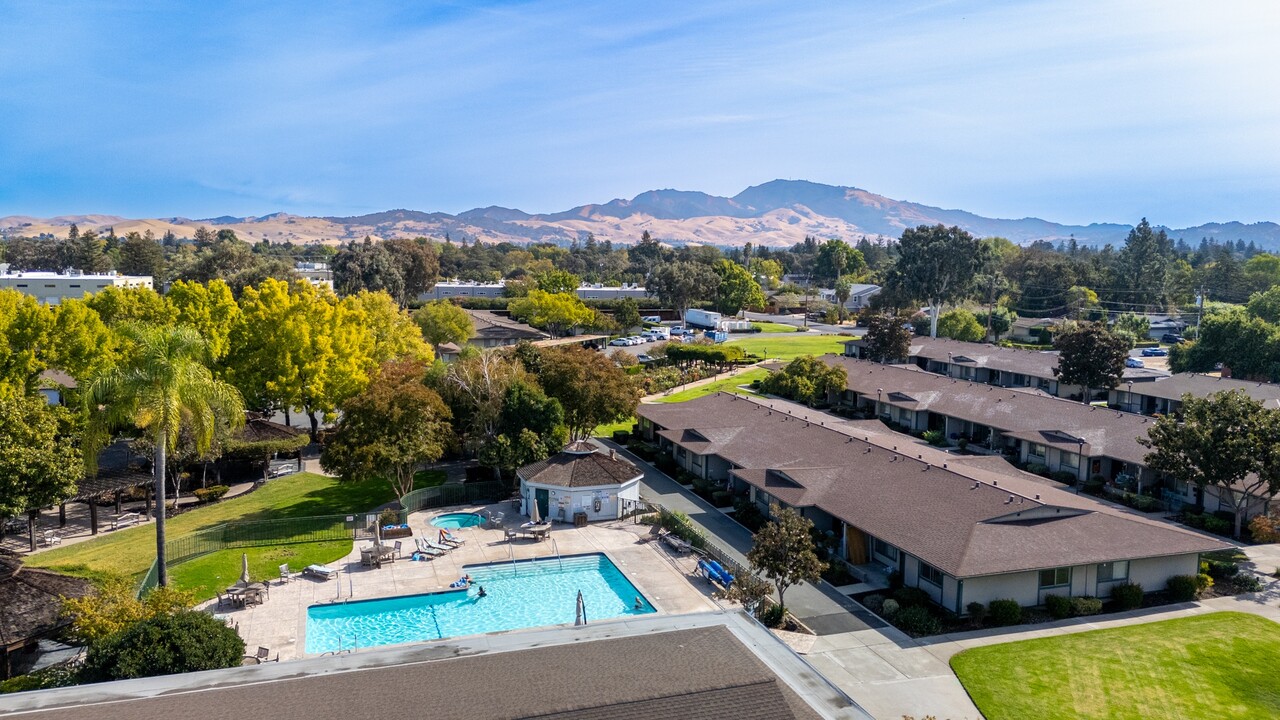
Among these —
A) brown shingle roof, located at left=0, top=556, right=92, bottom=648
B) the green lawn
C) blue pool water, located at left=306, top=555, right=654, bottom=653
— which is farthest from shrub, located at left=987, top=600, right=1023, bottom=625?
brown shingle roof, located at left=0, top=556, right=92, bottom=648

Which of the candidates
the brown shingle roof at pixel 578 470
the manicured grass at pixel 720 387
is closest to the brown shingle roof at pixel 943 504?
the brown shingle roof at pixel 578 470

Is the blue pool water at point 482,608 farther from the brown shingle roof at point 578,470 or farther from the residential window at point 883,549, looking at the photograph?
the residential window at point 883,549

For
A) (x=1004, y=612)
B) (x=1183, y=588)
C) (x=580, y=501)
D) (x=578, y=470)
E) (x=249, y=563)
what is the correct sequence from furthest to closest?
(x=578, y=470), (x=580, y=501), (x=249, y=563), (x=1183, y=588), (x=1004, y=612)

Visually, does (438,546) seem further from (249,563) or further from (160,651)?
(160,651)

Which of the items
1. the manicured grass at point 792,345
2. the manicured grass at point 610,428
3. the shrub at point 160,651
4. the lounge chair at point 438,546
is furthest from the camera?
the manicured grass at point 792,345

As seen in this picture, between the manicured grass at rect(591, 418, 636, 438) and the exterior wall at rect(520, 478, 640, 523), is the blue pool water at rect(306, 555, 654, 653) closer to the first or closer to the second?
the exterior wall at rect(520, 478, 640, 523)

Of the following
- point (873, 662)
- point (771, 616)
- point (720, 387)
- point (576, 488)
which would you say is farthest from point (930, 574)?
point (720, 387)
